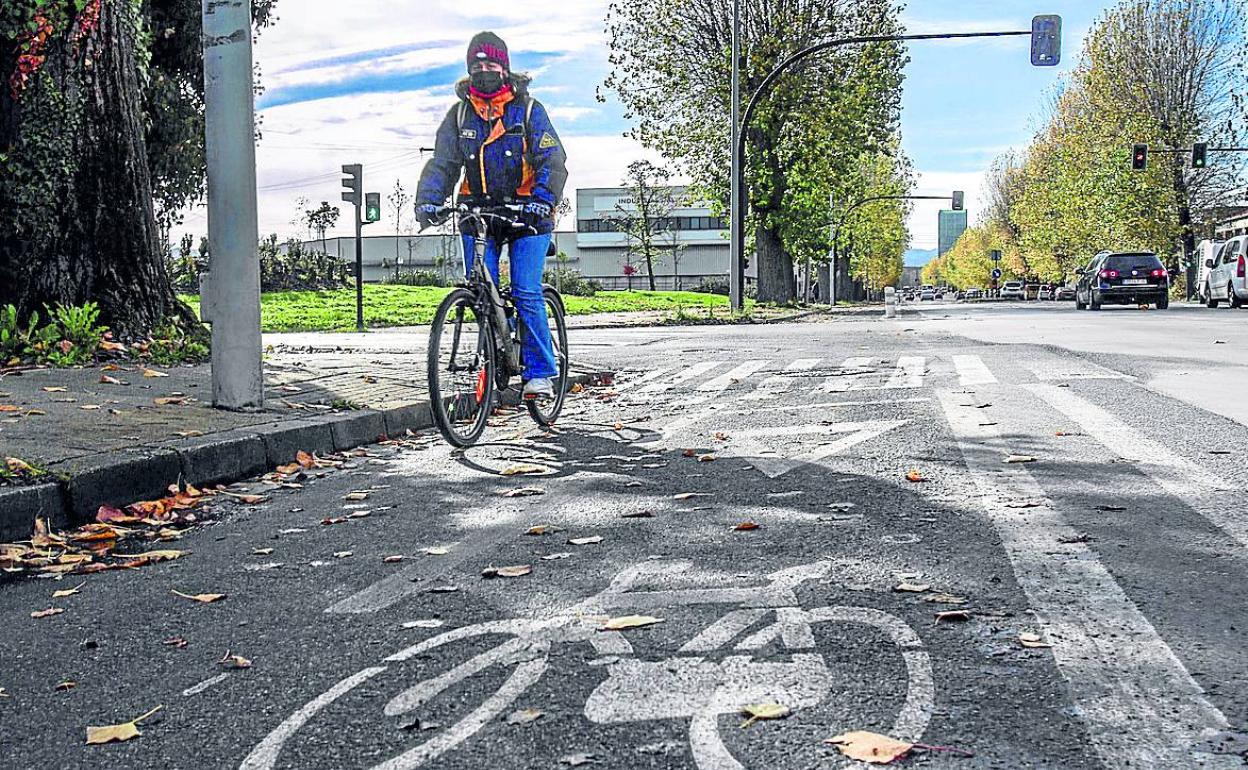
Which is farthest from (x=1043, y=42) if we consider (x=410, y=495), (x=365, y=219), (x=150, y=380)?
(x=410, y=495)

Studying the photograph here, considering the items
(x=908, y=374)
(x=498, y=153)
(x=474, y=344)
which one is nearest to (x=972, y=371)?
(x=908, y=374)

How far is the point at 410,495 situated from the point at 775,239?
116 ft

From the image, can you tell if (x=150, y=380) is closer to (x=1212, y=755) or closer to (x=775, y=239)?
(x=1212, y=755)

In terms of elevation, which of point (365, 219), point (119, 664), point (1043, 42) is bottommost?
point (119, 664)

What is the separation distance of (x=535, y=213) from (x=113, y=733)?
185 inches

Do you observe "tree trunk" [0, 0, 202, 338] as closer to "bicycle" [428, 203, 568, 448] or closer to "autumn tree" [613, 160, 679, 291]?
"bicycle" [428, 203, 568, 448]

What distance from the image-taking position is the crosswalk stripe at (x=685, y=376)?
33.4 feet

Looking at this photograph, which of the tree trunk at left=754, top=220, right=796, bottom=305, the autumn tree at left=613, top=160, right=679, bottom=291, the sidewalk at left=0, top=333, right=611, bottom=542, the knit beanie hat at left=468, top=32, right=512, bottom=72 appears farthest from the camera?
the autumn tree at left=613, top=160, right=679, bottom=291

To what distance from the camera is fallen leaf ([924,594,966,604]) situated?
3.38m

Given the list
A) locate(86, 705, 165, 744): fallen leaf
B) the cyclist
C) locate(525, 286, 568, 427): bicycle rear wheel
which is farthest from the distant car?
locate(86, 705, 165, 744): fallen leaf

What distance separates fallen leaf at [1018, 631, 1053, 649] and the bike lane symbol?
0.25 meters

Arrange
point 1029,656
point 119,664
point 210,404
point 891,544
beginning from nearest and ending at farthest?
point 1029,656, point 119,664, point 891,544, point 210,404

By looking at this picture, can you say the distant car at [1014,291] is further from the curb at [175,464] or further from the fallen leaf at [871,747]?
the fallen leaf at [871,747]

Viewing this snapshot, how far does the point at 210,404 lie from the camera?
7.50m
